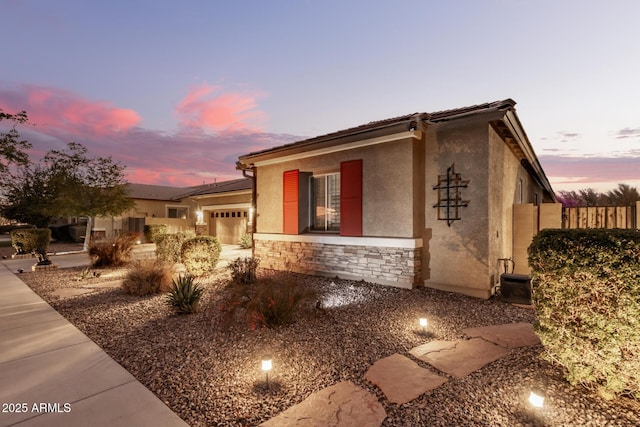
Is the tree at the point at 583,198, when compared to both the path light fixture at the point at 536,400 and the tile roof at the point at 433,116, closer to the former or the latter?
the tile roof at the point at 433,116

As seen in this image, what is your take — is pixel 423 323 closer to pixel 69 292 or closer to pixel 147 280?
pixel 147 280

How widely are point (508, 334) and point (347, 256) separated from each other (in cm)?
396

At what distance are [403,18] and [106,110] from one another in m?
12.1

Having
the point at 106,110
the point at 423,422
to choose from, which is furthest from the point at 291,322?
the point at 106,110

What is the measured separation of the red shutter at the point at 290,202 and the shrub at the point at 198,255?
2.14 meters

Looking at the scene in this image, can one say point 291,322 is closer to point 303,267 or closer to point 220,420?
point 220,420

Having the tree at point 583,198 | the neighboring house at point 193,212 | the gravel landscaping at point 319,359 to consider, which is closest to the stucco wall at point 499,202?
the gravel landscaping at point 319,359

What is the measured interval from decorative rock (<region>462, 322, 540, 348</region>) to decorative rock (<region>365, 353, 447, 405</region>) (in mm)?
1344

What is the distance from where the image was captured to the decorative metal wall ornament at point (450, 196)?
5980mm

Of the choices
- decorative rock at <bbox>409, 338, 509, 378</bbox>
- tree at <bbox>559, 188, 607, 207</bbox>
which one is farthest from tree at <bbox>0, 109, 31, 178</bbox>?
tree at <bbox>559, 188, 607, 207</bbox>

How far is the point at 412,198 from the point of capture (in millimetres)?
6234

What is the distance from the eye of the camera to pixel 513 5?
6.41 meters

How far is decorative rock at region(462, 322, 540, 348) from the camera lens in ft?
11.5

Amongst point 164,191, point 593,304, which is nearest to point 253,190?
point 593,304
